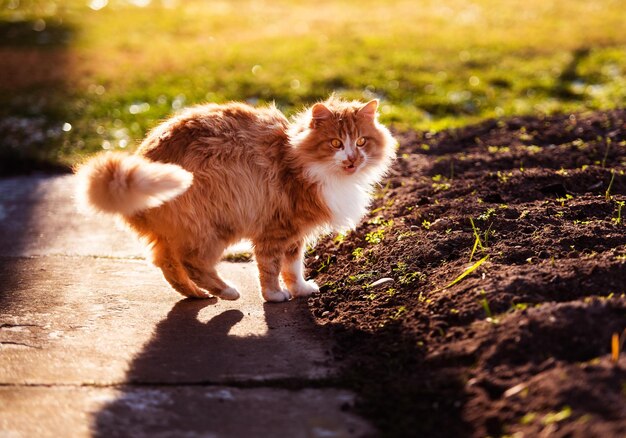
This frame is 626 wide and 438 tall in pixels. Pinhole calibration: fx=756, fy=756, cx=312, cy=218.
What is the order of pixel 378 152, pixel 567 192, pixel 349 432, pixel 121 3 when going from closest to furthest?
pixel 349 432 < pixel 378 152 < pixel 567 192 < pixel 121 3

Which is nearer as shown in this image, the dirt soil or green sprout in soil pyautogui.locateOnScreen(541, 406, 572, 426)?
green sprout in soil pyautogui.locateOnScreen(541, 406, 572, 426)

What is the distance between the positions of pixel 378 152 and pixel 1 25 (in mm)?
11229

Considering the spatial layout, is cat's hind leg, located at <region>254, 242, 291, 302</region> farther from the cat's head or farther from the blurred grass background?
the blurred grass background

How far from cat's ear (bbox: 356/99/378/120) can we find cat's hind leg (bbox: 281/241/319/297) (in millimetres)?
946

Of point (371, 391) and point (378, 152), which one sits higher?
point (378, 152)

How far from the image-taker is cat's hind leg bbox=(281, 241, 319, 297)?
194 inches

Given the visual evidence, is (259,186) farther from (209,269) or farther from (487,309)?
(487,309)

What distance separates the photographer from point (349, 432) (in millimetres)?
3195

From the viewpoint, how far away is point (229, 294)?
4.74 m

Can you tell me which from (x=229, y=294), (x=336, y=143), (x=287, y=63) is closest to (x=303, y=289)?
(x=229, y=294)

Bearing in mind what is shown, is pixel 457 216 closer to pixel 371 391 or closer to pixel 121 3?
pixel 371 391

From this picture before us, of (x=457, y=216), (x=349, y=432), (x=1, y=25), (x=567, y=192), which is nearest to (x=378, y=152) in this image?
(x=457, y=216)

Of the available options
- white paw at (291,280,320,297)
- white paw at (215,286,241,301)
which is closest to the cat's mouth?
white paw at (291,280,320,297)

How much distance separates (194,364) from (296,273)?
1284 mm
